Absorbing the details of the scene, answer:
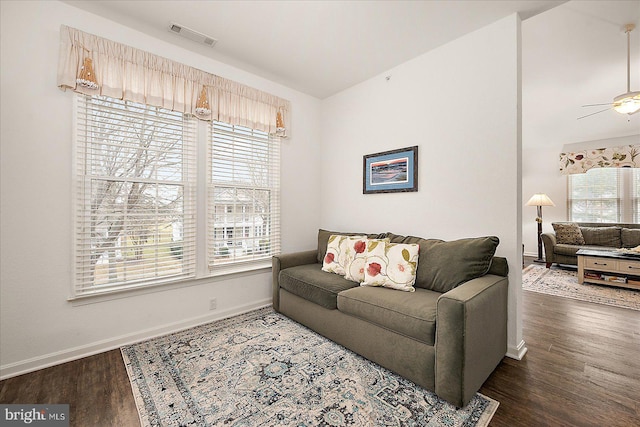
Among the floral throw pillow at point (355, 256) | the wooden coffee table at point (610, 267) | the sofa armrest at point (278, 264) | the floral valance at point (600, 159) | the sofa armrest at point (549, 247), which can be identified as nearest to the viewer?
the floral throw pillow at point (355, 256)

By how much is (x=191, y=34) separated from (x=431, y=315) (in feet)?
9.82

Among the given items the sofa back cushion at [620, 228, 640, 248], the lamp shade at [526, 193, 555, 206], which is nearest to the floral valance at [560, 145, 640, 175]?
the lamp shade at [526, 193, 555, 206]

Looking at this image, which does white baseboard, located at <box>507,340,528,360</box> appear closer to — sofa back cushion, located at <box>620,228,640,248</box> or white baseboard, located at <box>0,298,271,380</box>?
white baseboard, located at <box>0,298,271,380</box>

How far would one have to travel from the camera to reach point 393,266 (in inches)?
91.2

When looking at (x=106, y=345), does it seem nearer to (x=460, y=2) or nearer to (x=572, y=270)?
(x=460, y=2)

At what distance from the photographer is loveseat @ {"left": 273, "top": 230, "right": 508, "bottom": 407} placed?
1.58 m

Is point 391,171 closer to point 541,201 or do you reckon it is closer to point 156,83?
point 156,83

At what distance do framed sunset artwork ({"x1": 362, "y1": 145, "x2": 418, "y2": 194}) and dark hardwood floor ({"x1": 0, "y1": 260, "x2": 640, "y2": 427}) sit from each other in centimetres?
176

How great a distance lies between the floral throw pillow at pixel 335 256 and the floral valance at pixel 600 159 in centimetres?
644

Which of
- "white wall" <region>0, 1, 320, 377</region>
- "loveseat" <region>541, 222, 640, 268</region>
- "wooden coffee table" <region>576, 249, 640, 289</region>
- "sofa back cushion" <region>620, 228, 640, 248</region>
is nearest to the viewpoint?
"white wall" <region>0, 1, 320, 377</region>

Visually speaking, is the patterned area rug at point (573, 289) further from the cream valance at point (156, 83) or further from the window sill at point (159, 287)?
the cream valance at point (156, 83)

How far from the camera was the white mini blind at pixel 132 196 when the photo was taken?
219 cm

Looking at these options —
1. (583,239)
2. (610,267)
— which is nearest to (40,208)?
(610,267)

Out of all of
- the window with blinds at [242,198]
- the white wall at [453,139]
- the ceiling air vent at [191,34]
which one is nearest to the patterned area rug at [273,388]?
the window with blinds at [242,198]
